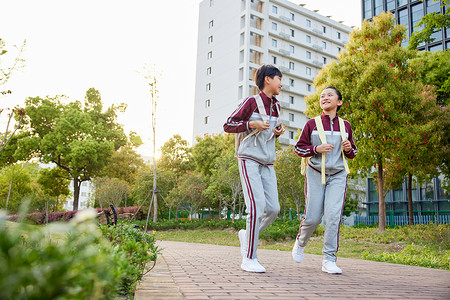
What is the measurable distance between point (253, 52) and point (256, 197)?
48.4 meters

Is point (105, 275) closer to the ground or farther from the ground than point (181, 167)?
closer to the ground

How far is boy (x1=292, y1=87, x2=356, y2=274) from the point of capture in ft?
14.9

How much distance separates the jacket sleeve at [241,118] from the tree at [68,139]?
97.7 ft

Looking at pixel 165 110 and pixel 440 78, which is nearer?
pixel 440 78

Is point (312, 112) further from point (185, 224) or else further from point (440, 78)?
point (185, 224)

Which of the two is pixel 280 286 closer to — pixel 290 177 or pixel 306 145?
pixel 306 145

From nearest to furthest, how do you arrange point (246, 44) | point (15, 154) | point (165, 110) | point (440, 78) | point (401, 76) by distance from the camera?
point (401, 76) → point (440, 78) → point (165, 110) → point (15, 154) → point (246, 44)

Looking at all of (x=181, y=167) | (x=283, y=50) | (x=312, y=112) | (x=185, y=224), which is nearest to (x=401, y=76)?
(x=312, y=112)

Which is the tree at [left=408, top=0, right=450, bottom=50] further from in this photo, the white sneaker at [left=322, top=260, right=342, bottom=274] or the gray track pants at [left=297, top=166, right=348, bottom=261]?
the white sneaker at [left=322, top=260, right=342, bottom=274]

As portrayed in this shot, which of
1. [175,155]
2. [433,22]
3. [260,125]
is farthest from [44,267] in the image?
[175,155]

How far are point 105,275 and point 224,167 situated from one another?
864 inches

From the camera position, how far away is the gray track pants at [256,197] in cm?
427

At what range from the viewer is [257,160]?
444 cm

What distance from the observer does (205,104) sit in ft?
179
